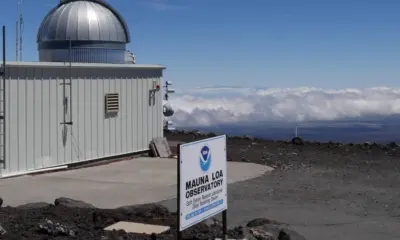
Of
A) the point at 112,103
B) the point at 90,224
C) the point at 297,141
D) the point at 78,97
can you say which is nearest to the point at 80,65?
the point at 78,97

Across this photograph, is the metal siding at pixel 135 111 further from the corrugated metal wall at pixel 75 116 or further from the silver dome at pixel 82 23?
the silver dome at pixel 82 23

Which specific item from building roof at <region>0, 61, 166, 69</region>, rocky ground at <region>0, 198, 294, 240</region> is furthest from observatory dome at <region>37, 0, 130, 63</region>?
rocky ground at <region>0, 198, 294, 240</region>

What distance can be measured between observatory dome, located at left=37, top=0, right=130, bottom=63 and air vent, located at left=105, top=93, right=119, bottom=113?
1.66 meters

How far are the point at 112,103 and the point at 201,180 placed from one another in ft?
30.6

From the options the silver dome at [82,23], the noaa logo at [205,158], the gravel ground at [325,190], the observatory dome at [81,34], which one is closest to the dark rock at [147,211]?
the gravel ground at [325,190]

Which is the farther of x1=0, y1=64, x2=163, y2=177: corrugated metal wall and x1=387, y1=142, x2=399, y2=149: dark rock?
x1=387, y1=142, x2=399, y2=149: dark rock

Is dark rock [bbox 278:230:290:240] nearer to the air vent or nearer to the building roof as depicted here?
the building roof

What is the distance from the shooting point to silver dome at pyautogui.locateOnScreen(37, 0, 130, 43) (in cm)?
1672

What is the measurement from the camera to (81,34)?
16719 mm

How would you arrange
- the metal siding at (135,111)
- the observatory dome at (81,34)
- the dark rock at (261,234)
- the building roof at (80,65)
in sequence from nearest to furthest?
the dark rock at (261,234) < the building roof at (80,65) < the metal siding at (135,111) < the observatory dome at (81,34)

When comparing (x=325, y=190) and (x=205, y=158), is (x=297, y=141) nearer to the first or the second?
(x=325, y=190)

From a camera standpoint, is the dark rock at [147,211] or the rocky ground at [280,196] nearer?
the rocky ground at [280,196]

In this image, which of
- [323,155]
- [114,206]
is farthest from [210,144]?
[323,155]

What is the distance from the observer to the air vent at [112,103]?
15.5 m
